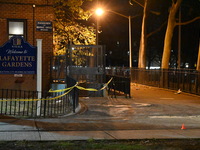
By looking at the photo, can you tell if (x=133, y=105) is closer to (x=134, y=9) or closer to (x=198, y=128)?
(x=198, y=128)

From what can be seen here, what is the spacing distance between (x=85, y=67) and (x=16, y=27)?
405 cm

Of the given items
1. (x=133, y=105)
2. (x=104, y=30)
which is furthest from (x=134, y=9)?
(x=133, y=105)

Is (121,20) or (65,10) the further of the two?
(121,20)

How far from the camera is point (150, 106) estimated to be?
15.3 metres

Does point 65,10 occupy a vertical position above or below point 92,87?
above

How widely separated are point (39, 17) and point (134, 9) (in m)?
29.9

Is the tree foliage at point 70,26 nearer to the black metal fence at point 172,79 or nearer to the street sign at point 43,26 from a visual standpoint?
the black metal fence at point 172,79

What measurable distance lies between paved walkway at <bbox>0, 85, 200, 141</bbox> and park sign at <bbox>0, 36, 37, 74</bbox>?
1.82m

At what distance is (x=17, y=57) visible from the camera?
1216 centimetres

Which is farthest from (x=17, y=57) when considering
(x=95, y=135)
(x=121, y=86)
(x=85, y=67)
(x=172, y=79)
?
(x=172, y=79)

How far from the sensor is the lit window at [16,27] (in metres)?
16.1

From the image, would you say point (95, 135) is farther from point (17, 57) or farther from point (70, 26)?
point (70, 26)

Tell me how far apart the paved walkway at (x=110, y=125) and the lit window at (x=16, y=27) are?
473 centimetres

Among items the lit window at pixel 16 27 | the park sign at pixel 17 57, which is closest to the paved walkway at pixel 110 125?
the park sign at pixel 17 57
